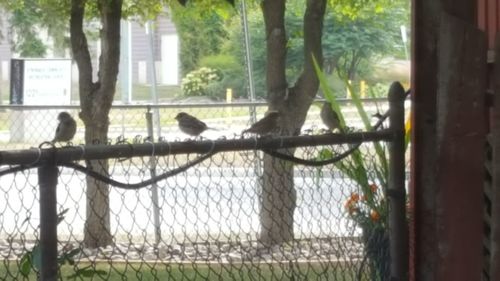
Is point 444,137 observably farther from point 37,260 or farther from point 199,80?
point 199,80

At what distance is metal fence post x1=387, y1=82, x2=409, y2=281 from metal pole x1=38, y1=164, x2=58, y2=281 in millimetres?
1230

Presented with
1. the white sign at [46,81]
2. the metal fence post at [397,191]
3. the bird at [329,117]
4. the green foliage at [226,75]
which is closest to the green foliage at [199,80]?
the green foliage at [226,75]

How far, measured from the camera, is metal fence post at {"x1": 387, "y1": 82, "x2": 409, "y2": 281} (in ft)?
9.62

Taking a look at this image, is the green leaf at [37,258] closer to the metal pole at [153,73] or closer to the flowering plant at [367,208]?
the flowering plant at [367,208]

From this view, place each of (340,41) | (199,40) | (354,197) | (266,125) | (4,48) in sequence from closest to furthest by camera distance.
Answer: (354,197), (266,125), (340,41), (199,40), (4,48)

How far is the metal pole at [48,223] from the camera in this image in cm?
215

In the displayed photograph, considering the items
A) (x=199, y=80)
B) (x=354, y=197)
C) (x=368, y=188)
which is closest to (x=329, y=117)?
(x=354, y=197)

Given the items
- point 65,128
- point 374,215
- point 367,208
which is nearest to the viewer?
point 374,215

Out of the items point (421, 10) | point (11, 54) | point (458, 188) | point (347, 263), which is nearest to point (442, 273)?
point (458, 188)

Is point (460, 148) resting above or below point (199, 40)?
below

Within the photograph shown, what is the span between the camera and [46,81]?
348 inches

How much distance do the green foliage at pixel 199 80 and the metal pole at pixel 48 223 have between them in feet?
32.5

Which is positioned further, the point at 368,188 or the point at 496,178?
the point at 368,188

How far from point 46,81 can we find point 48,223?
22.6 ft
